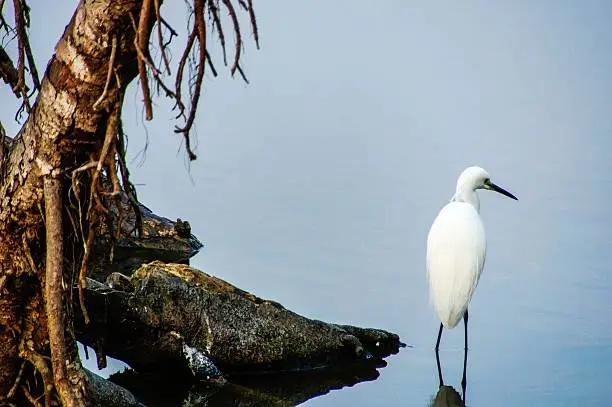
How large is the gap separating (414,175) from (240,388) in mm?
5482

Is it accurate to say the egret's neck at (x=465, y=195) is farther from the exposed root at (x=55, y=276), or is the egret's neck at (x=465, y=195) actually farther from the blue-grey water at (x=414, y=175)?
the exposed root at (x=55, y=276)

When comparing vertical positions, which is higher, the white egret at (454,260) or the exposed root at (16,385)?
the white egret at (454,260)

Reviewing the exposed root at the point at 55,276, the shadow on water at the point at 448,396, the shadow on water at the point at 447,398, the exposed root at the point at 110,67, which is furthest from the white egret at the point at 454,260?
the exposed root at the point at 110,67

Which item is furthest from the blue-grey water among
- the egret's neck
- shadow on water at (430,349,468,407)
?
the egret's neck

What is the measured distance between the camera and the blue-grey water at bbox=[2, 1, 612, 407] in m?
6.99

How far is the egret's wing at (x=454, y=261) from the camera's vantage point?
6895mm

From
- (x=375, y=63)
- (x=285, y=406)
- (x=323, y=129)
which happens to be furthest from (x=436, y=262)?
(x=375, y=63)

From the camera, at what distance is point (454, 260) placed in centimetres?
718

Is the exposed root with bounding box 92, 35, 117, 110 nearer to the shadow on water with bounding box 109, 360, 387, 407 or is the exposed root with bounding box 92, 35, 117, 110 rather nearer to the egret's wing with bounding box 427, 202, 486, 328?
the shadow on water with bounding box 109, 360, 387, 407

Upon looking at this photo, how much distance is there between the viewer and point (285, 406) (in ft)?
18.2

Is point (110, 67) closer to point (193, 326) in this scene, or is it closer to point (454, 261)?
point (193, 326)

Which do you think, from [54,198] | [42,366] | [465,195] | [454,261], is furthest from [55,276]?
[465,195]

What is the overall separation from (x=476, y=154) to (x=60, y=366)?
307 inches

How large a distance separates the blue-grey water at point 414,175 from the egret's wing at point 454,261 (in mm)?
276
